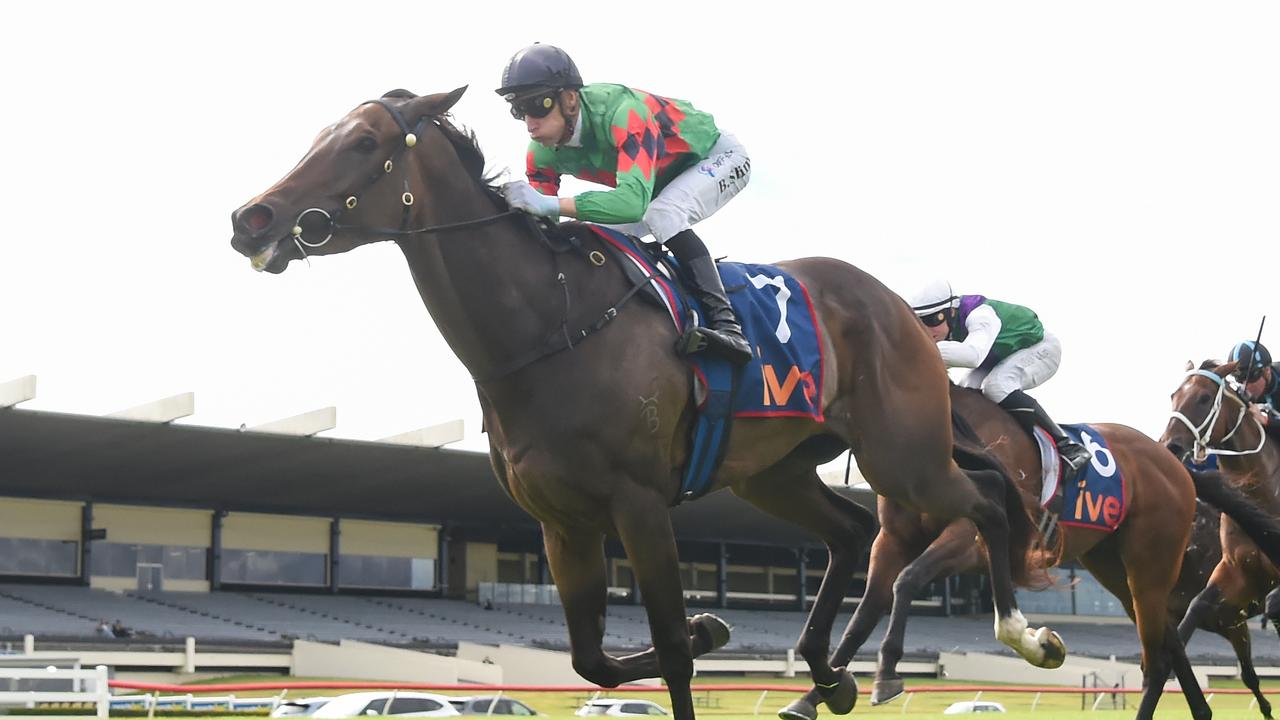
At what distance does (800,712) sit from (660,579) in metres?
1.58

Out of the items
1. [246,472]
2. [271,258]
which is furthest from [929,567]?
[246,472]

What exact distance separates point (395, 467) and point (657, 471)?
28.1m

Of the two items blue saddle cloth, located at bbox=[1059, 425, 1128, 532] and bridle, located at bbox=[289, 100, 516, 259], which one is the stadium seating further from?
bridle, located at bbox=[289, 100, 516, 259]

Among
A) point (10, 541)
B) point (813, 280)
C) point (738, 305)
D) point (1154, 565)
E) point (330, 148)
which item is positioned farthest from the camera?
point (10, 541)

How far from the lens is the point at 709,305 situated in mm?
5082

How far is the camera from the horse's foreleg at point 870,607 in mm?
5914

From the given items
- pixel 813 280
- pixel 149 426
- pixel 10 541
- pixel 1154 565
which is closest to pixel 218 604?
pixel 10 541

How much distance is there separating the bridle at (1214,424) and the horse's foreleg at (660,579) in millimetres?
6587

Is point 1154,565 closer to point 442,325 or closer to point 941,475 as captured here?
point 941,475

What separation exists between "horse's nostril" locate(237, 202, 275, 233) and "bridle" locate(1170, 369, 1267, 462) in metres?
7.71

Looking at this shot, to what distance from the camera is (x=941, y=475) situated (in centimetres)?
566

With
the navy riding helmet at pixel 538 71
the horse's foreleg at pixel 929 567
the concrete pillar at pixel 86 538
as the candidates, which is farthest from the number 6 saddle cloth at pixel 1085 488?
the concrete pillar at pixel 86 538

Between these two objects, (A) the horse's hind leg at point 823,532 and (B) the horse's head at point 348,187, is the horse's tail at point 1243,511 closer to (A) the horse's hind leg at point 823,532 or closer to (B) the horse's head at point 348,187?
(A) the horse's hind leg at point 823,532

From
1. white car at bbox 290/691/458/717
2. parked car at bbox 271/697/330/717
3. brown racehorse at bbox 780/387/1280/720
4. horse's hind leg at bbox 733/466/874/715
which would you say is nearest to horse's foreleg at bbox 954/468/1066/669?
horse's hind leg at bbox 733/466/874/715
